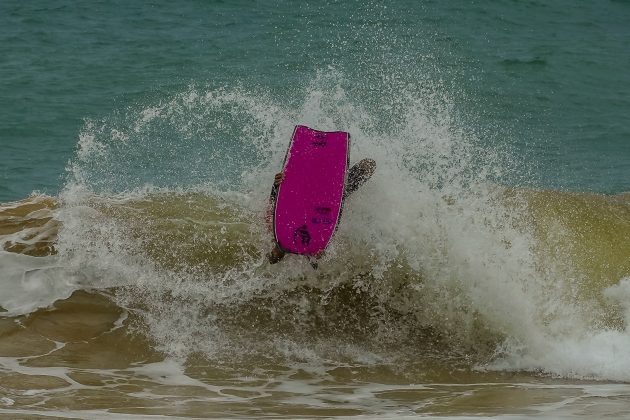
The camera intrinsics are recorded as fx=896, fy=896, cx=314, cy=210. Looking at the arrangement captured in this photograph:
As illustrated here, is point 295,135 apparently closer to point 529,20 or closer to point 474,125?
point 474,125

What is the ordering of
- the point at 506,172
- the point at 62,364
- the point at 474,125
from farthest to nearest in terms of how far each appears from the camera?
1. the point at 474,125
2. the point at 506,172
3. the point at 62,364

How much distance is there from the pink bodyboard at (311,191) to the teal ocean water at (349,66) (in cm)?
390

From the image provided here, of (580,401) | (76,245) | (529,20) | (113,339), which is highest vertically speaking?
(529,20)

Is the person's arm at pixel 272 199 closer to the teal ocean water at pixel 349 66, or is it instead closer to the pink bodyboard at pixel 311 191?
the pink bodyboard at pixel 311 191

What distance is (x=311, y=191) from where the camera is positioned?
9.77 m

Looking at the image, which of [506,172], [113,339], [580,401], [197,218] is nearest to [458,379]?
[580,401]

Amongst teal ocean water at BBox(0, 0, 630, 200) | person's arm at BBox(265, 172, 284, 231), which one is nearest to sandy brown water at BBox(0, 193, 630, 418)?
person's arm at BBox(265, 172, 284, 231)

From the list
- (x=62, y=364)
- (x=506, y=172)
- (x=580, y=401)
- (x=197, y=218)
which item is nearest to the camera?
(x=580, y=401)

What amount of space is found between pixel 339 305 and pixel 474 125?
1027 cm

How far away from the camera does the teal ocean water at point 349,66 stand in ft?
58.1

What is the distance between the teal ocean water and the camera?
58.1 ft

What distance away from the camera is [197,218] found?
38.7 ft

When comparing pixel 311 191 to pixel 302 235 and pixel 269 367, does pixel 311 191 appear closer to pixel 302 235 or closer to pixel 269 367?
pixel 302 235

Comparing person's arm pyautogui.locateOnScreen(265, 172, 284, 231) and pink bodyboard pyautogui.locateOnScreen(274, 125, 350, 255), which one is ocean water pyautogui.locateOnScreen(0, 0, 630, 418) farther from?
pink bodyboard pyautogui.locateOnScreen(274, 125, 350, 255)
